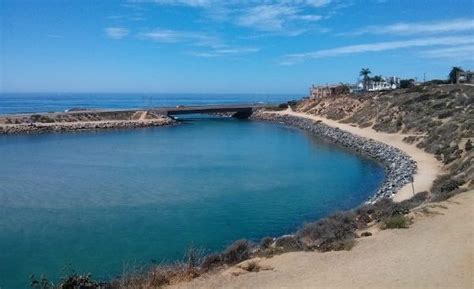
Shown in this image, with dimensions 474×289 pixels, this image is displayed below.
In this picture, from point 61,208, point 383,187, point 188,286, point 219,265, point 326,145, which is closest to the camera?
point 188,286

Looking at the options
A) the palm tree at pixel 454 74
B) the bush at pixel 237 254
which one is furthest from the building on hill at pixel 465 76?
the bush at pixel 237 254

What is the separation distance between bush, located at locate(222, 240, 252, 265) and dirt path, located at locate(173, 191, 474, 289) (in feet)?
2.52

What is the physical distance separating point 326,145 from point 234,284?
134ft

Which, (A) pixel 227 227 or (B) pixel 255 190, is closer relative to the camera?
(A) pixel 227 227

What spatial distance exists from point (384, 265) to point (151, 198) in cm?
1626

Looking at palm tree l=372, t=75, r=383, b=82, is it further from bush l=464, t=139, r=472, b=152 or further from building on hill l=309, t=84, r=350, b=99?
bush l=464, t=139, r=472, b=152

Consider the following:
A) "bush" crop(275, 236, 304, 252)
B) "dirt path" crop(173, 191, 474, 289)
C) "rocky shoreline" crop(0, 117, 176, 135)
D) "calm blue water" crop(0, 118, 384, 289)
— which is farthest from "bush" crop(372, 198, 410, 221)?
"rocky shoreline" crop(0, 117, 176, 135)

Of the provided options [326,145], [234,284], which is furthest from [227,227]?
[326,145]

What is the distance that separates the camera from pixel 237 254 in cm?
1245

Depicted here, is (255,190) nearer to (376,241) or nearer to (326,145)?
Answer: (376,241)

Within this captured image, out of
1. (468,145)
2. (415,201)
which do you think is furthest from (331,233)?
(468,145)

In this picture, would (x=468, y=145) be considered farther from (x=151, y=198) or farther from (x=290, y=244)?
(x=290, y=244)

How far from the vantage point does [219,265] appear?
466 inches

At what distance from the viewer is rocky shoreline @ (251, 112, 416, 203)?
25.9 m
